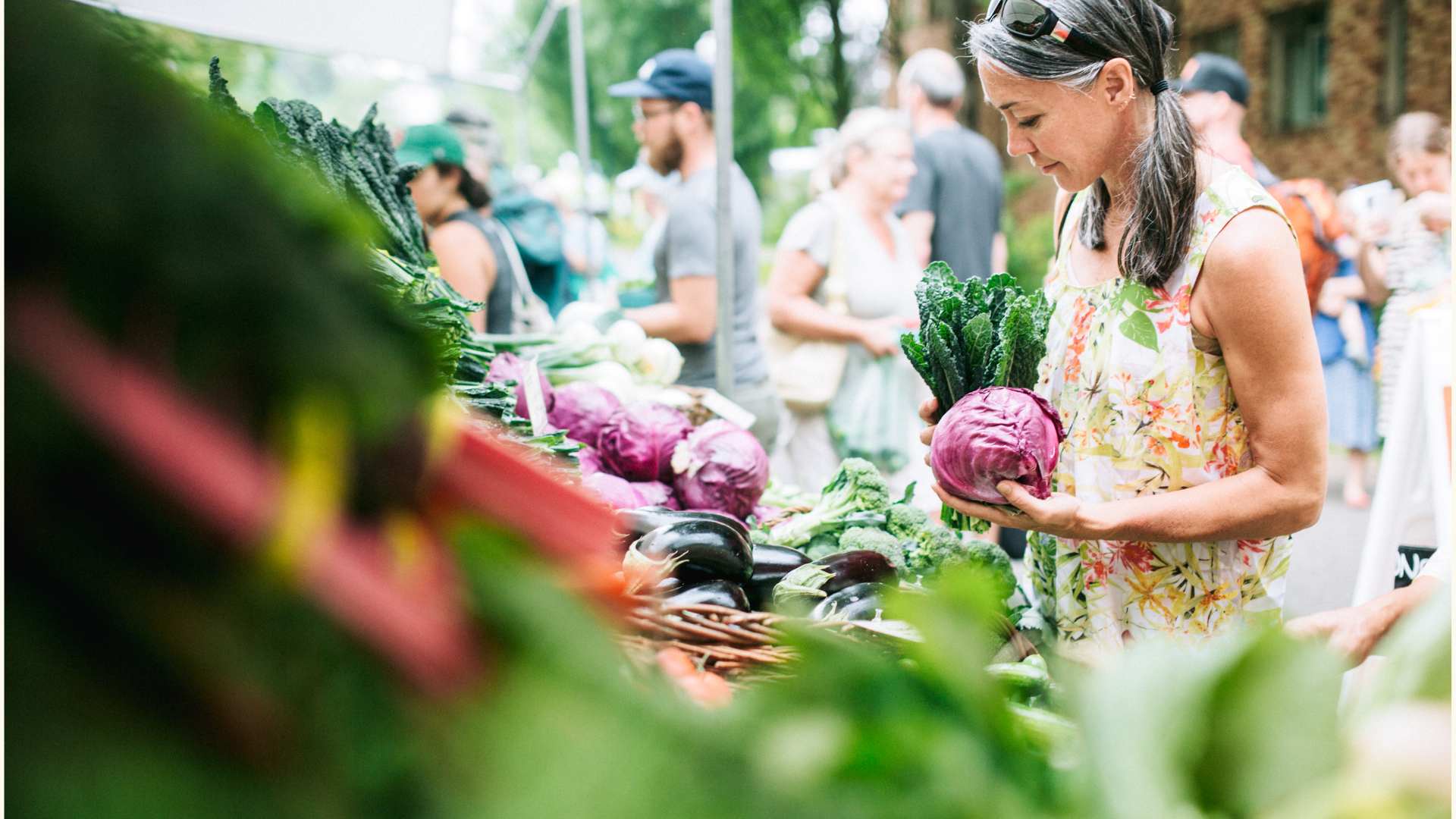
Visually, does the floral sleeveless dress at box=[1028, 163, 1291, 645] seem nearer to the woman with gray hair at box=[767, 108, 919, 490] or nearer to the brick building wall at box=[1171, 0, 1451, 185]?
the woman with gray hair at box=[767, 108, 919, 490]

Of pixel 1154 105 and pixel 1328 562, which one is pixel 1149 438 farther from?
pixel 1328 562

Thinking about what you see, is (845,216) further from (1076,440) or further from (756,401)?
(1076,440)

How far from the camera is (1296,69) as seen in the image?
12.3 m

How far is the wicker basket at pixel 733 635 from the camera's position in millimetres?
1342

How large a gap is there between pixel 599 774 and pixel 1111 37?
1588 mm

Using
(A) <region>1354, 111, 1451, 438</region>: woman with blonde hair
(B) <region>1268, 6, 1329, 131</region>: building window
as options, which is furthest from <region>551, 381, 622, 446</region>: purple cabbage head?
(B) <region>1268, 6, 1329, 131</region>: building window

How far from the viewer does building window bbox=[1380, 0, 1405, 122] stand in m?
10.5

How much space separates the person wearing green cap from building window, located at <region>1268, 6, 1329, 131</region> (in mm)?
11423

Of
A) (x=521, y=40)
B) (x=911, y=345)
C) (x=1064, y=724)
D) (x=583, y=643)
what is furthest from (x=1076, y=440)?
(x=521, y=40)

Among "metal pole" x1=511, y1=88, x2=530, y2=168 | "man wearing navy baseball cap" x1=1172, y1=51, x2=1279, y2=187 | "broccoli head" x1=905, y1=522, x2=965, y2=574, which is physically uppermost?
"metal pole" x1=511, y1=88, x2=530, y2=168

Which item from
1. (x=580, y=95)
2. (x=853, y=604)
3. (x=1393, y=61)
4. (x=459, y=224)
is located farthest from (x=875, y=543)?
(x=1393, y=61)

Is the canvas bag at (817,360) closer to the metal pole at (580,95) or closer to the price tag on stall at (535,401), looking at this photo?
the price tag on stall at (535,401)

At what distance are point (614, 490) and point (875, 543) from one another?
0.55 m

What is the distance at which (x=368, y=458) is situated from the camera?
32 centimetres
